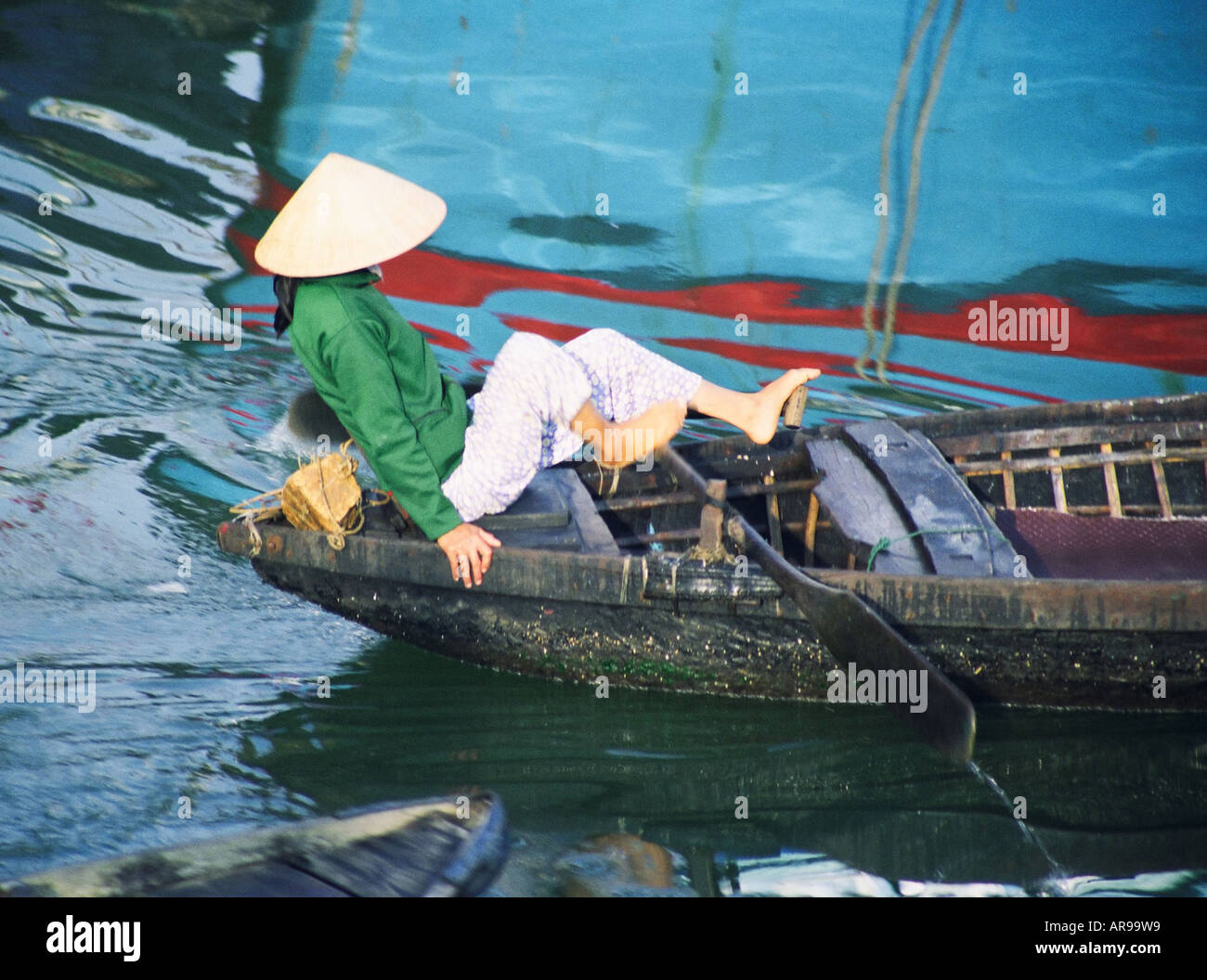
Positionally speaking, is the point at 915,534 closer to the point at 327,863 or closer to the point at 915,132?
the point at 327,863

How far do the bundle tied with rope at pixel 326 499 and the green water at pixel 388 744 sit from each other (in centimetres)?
56

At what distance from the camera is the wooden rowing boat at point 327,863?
2418 millimetres

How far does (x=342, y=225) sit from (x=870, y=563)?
1907 millimetres

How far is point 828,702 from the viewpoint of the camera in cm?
370

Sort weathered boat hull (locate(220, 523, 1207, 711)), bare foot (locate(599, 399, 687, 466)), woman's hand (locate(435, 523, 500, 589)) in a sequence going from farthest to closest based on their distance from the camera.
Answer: bare foot (locate(599, 399, 687, 466)) < woman's hand (locate(435, 523, 500, 589)) < weathered boat hull (locate(220, 523, 1207, 711))

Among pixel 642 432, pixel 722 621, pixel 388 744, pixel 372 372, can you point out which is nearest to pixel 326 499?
pixel 372 372

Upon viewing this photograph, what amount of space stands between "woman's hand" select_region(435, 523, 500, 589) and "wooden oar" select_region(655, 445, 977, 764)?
0.80m

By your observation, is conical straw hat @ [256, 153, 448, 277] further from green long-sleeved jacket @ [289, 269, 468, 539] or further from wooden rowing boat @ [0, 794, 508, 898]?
wooden rowing boat @ [0, 794, 508, 898]

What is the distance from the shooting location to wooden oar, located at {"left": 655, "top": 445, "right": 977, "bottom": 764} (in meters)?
2.87

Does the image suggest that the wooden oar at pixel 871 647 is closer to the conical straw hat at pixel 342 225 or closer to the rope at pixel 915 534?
the rope at pixel 915 534

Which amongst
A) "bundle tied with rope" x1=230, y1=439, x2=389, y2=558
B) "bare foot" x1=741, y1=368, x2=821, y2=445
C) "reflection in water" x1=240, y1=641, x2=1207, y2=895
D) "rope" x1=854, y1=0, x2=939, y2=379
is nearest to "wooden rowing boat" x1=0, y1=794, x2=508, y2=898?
"reflection in water" x1=240, y1=641, x2=1207, y2=895

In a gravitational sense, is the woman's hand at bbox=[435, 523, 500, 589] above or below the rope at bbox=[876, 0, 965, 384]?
below
